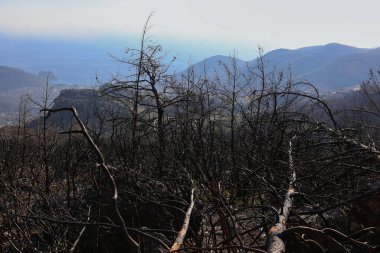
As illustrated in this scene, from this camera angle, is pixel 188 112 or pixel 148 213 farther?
pixel 188 112

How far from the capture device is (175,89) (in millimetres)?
13406

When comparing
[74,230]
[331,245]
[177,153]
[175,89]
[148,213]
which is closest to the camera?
[331,245]

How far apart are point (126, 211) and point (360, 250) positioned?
479cm

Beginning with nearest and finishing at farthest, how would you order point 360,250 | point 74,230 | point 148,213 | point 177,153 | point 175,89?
1. point 360,250
2. point 74,230
3. point 148,213
4. point 177,153
5. point 175,89

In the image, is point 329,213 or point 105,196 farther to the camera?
point 105,196

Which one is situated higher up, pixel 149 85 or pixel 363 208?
pixel 149 85

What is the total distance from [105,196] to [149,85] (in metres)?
5.24

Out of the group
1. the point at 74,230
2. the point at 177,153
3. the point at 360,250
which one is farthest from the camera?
the point at 177,153

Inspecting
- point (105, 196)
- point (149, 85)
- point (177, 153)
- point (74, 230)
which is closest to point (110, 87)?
point (149, 85)

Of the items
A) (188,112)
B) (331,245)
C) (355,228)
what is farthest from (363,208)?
(188,112)

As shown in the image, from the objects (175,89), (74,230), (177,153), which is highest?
(175,89)

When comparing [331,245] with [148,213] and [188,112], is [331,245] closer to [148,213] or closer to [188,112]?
[148,213]

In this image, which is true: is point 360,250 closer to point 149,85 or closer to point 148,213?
point 148,213

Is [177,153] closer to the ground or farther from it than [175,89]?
closer to the ground
